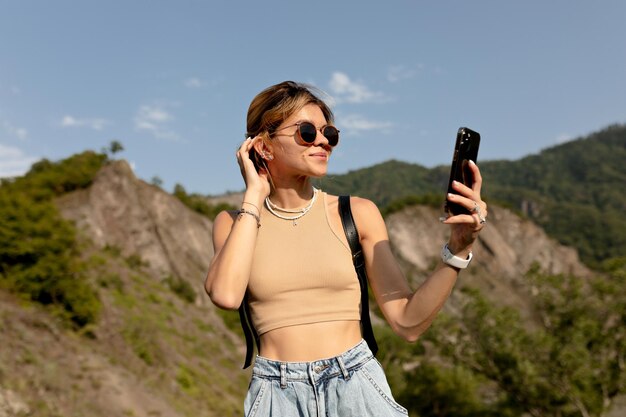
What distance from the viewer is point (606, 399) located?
24.8 meters

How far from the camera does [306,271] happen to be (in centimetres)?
232

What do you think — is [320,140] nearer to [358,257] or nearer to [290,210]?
[290,210]

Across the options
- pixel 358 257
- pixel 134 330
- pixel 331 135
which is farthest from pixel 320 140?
pixel 134 330

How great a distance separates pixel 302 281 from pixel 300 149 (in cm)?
56

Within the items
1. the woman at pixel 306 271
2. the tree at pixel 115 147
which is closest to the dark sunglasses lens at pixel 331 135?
the woman at pixel 306 271

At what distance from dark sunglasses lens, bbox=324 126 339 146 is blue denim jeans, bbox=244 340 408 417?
0.88 meters

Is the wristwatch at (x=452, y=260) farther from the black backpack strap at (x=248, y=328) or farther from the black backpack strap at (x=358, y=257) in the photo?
the black backpack strap at (x=248, y=328)

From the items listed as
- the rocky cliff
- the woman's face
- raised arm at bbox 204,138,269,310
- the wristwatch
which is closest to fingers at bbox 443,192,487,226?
the wristwatch

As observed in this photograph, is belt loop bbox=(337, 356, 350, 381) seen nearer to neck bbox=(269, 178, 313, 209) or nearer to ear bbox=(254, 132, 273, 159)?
neck bbox=(269, 178, 313, 209)

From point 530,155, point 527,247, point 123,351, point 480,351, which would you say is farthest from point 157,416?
point 530,155

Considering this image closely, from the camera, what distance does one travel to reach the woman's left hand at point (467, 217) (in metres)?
2.03

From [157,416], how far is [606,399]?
19.8 meters

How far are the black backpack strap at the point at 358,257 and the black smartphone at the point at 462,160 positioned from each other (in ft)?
1.51

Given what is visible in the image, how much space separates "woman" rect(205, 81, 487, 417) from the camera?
86.7 inches
